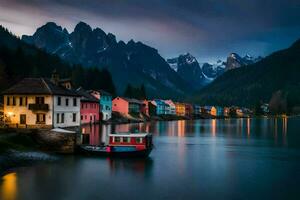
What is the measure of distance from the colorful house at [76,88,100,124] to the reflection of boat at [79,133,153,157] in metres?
62.3

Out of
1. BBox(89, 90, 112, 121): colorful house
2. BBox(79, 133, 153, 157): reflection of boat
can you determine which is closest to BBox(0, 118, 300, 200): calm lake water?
BBox(79, 133, 153, 157): reflection of boat

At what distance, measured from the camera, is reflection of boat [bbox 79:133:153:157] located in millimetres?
56125

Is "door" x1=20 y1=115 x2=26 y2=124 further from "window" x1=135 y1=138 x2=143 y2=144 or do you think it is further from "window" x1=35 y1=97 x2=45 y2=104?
"window" x1=135 y1=138 x2=143 y2=144

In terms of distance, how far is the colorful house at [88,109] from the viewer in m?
119

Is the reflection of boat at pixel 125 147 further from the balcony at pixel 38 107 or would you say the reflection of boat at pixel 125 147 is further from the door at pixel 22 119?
the door at pixel 22 119

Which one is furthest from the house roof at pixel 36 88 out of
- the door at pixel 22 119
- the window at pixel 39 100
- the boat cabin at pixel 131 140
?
the boat cabin at pixel 131 140

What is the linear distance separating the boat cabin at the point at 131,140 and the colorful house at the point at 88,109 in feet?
206

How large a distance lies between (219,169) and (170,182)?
11.3m

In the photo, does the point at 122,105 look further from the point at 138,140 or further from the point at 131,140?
the point at 138,140

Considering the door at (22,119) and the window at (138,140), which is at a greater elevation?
the door at (22,119)

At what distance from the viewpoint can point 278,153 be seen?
66.6 meters

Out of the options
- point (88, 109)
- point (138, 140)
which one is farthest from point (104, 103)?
point (138, 140)

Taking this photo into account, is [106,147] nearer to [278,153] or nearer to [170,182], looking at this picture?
[170,182]

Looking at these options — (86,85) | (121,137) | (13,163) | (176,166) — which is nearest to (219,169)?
(176,166)
